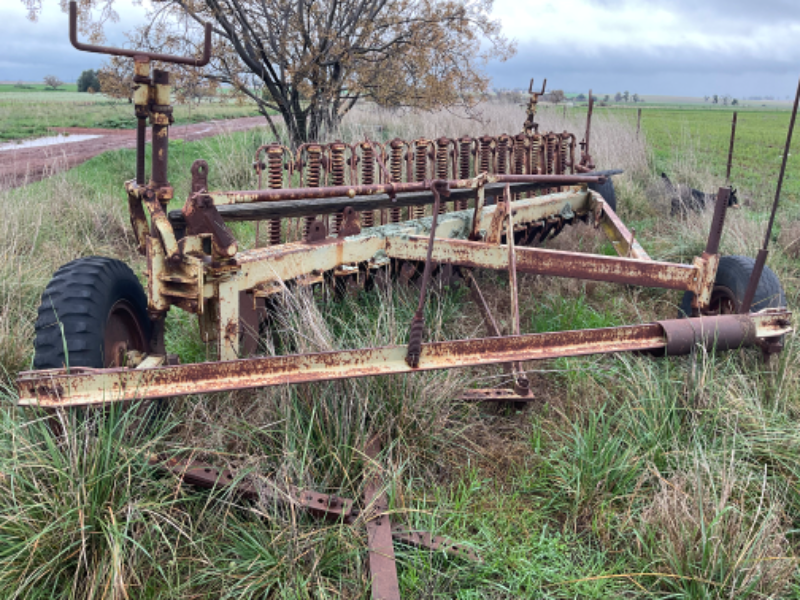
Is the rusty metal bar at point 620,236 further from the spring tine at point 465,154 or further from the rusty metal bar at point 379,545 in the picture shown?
the rusty metal bar at point 379,545

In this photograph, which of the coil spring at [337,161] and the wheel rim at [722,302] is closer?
the coil spring at [337,161]

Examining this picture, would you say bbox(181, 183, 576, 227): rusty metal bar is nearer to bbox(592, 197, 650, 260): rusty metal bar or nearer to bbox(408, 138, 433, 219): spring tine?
bbox(408, 138, 433, 219): spring tine

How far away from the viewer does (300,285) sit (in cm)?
305

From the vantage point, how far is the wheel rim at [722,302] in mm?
3757

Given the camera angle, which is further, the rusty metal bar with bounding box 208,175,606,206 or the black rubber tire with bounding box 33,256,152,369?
the rusty metal bar with bounding box 208,175,606,206

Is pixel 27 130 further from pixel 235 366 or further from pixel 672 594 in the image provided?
pixel 672 594

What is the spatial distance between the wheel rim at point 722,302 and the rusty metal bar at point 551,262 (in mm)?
393

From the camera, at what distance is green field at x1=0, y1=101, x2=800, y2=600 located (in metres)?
2.01

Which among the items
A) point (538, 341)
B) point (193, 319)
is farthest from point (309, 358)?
point (193, 319)

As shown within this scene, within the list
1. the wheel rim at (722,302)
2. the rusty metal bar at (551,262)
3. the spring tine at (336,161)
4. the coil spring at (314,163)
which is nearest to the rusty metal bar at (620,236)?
the wheel rim at (722,302)

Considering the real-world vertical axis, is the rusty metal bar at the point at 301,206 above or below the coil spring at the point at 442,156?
below

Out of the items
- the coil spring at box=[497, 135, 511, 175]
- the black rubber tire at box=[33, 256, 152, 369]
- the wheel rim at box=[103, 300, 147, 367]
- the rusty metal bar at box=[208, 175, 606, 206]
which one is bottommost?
the wheel rim at box=[103, 300, 147, 367]

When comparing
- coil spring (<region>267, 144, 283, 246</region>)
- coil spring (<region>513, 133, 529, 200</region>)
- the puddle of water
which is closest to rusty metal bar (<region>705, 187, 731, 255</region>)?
coil spring (<region>513, 133, 529, 200</region>)

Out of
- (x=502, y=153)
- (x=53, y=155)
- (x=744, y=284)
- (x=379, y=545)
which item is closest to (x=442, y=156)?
(x=502, y=153)
